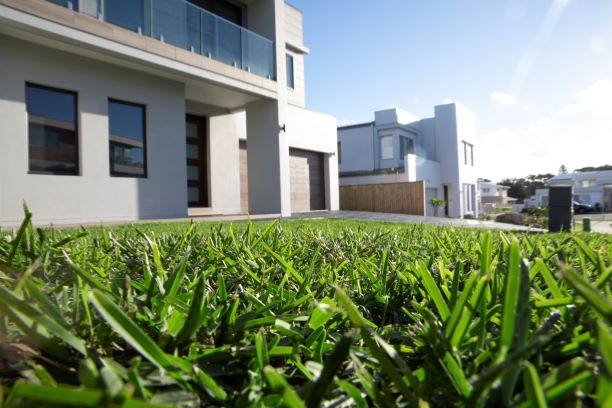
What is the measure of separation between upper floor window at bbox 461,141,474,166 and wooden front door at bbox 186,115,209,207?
27.9 m

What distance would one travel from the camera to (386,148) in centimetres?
3052

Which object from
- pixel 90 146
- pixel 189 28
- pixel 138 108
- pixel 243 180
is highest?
pixel 189 28

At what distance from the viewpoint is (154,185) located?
10.0m

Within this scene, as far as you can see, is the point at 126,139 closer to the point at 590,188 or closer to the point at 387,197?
the point at 387,197

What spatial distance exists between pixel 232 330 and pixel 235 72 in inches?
450

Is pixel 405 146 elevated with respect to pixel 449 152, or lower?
elevated

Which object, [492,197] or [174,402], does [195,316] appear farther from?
[492,197]

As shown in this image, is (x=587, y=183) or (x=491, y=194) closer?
(x=587, y=183)

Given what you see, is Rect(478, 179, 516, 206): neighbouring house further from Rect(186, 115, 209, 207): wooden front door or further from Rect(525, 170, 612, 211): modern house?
Rect(186, 115, 209, 207): wooden front door

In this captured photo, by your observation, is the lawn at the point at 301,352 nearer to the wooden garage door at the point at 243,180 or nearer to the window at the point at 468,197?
the wooden garage door at the point at 243,180

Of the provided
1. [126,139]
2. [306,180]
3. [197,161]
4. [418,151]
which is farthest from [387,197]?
[126,139]

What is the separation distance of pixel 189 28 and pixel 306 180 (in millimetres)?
8471

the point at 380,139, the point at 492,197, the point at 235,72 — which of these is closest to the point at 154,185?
the point at 235,72

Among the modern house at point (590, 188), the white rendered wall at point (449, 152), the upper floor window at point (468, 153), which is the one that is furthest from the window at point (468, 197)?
the modern house at point (590, 188)
